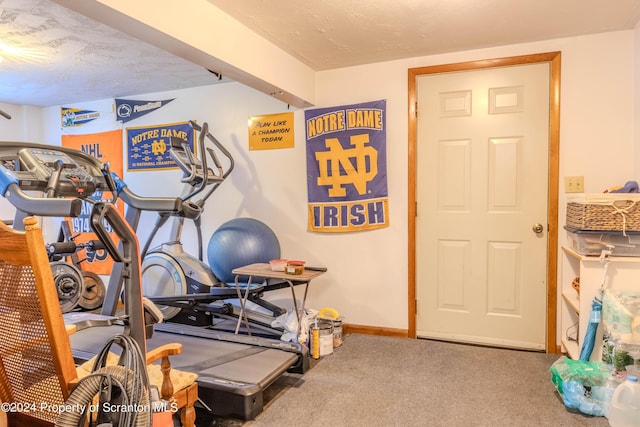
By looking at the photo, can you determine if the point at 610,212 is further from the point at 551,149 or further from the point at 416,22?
the point at 416,22

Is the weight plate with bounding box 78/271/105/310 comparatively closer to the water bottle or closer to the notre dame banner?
the notre dame banner

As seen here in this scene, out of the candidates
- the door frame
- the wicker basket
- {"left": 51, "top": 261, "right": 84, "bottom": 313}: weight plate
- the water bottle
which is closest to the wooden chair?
{"left": 51, "top": 261, "right": 84, "bottom": 313}: weight plate

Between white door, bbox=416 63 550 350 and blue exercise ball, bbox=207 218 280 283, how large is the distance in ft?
4.12

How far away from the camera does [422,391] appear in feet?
8.27

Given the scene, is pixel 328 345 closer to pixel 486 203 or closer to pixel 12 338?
pixel 486 203

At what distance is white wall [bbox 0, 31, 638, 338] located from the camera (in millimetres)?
2863

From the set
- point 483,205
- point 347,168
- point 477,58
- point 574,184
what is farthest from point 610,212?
point 347,168

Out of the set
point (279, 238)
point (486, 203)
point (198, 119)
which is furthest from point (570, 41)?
point (198, 119)

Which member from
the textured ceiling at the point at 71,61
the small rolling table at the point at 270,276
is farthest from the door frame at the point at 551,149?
the textured ceiling at the point at 71,61

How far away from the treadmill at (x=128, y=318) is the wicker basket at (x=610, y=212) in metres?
1.91

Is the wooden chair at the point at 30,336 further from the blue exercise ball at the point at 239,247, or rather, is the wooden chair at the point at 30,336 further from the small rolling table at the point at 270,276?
the blue exercise ball at the point at 239,247

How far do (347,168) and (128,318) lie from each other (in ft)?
7.46

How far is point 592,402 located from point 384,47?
8.49 ft

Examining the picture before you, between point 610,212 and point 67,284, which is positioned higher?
point 610,212
